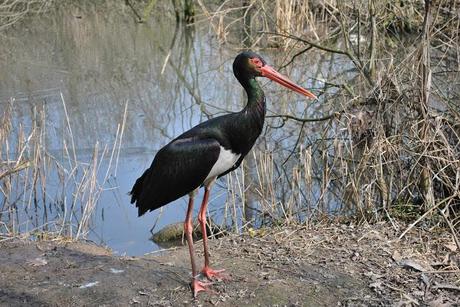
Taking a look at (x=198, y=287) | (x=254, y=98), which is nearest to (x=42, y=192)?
(x=198, y=287)

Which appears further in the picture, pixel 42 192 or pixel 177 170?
pixel 42 192

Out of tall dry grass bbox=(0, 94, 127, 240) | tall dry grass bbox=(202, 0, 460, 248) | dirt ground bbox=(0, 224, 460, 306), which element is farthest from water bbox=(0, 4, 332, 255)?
dirt ground bbox=(0, 224, 460, 306)

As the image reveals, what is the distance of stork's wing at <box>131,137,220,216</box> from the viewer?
3771 mm

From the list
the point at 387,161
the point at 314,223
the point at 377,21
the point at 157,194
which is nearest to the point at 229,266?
the point at 157,194

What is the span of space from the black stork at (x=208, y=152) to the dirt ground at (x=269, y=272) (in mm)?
251

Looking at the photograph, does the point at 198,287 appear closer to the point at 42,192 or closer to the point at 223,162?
the point at 223,162

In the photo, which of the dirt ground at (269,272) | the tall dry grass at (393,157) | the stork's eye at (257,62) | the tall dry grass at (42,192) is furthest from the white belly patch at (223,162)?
the tall dry grass at (42,192)

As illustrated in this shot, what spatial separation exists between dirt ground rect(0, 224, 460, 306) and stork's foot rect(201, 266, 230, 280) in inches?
1.8

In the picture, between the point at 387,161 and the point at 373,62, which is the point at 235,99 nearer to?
the point at 373,62

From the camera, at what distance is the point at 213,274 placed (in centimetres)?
397

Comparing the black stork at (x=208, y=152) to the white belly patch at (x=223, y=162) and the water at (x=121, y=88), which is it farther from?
the water at (x=121, y=88)

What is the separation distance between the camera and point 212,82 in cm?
1073

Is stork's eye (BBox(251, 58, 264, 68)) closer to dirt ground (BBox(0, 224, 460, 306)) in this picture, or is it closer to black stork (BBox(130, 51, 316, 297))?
black stork (BBox(130, 51, 316, 297))

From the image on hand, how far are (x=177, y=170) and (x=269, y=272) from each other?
33.5 inches
